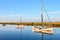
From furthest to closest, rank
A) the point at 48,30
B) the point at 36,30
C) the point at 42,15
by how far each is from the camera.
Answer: the point at 36,30 → the point at 48,30 → the point at 42,15

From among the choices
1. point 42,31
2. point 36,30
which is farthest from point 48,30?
point 36,30

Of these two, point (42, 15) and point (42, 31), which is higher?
point (42, 15)

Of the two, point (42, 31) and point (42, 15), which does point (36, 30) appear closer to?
point (42, 31)

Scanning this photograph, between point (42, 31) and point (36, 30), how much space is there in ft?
10.9

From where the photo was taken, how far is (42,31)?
4031 cm

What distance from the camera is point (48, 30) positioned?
130ft

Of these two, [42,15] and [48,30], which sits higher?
[42,15]

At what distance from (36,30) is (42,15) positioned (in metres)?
9.55

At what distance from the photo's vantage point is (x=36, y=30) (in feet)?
142

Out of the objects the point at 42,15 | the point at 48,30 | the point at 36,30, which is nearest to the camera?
the point at 42,15

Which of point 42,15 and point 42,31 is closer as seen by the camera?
point 42,15

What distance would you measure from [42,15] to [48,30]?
6.36 metres

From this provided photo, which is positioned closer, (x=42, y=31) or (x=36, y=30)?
(x=42, y=31)

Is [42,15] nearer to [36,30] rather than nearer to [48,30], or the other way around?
[48,30]
